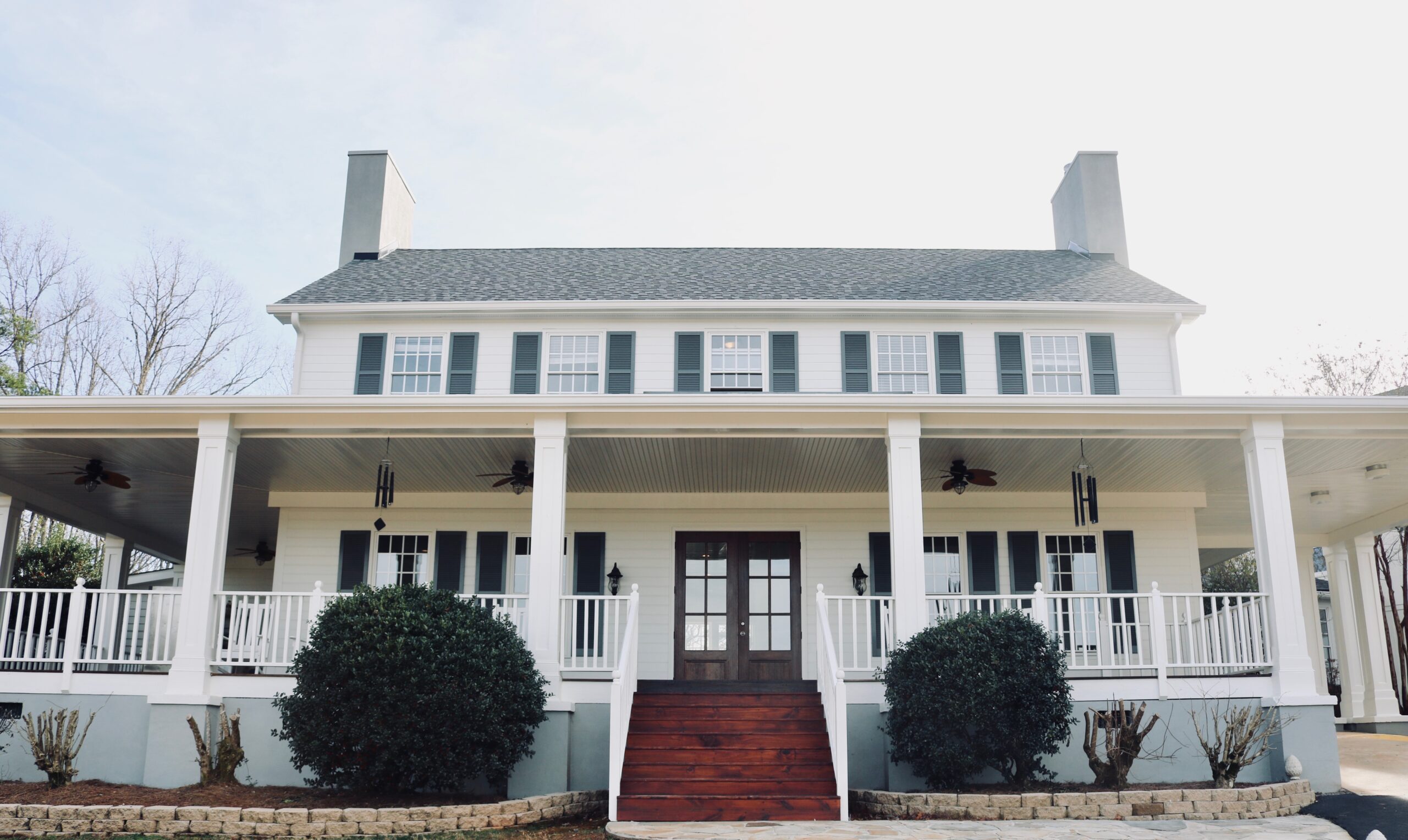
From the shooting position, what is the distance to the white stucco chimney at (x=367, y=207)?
1700 centimetres

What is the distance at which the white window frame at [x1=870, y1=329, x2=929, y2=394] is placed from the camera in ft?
46.6

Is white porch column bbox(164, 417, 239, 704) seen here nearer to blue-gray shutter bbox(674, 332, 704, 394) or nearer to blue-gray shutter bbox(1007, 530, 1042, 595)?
blue-gray shutter bbox(674, 332, 704, 394)

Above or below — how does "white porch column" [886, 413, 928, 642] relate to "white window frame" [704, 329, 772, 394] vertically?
below

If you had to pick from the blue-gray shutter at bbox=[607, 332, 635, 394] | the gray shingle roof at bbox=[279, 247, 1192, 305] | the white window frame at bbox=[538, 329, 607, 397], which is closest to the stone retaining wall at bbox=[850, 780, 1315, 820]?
the blue-gray shutter at bbox=[607, 332, 635, 394]

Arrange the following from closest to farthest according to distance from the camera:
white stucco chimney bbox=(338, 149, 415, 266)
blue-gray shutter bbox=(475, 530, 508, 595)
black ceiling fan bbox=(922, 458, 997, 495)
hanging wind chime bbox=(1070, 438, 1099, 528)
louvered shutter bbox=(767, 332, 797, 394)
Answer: hanging wind chime bbox=(1070, 438, 1099, 528), black ceiling fan bbox=(922, 458, 997, 495), blue-gray shutter bbox=(475, 530, 508, 595), louvered shutter bbox=(767, 332, 797, 394), white stucco chimney bbox=(338, 149, 415, 266)

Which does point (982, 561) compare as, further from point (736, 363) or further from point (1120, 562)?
point (736, 363)

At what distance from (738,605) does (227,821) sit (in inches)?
271

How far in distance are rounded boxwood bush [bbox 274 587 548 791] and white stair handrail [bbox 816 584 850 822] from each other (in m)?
1.40

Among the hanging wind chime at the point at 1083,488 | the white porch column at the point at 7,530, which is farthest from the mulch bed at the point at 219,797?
the hanging wind chime at the point at 1083,488

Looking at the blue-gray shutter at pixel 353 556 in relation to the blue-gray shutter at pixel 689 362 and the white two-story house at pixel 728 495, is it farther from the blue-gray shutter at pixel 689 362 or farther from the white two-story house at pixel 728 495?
the blue-gray shutter at pixel 689 362

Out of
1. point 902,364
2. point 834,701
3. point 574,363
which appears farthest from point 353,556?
point 902,364

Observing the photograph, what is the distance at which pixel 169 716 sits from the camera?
9.66 m

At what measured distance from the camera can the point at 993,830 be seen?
784 centimetres

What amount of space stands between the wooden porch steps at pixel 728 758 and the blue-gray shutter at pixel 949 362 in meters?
5.12
